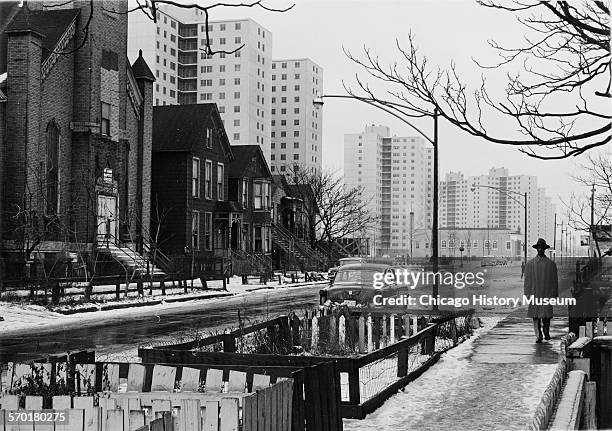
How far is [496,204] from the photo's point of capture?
17.9 meters

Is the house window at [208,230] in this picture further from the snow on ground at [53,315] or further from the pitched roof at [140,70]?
the snow on ground at [53,315]

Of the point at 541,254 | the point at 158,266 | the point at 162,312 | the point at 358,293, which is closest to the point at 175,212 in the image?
the point at 158,266

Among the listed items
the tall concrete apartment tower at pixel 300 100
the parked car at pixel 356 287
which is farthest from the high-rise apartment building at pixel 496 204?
the tall concrete apartment tower at pixel 300 100

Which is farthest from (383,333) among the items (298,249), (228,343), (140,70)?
(298,249)

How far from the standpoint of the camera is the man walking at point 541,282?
15.6 meters

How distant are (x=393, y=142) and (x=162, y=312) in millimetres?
10540

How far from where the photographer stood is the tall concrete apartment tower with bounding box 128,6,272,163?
51.4 feet

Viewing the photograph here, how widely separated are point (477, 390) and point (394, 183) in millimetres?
7220

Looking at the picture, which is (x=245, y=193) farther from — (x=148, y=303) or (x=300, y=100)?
(x=300, y=100)

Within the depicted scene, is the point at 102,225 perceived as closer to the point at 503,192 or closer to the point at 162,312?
the point at 162,312

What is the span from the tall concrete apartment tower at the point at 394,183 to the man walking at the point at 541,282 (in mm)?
3179

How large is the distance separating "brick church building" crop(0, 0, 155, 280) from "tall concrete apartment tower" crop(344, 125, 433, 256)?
13743 mm

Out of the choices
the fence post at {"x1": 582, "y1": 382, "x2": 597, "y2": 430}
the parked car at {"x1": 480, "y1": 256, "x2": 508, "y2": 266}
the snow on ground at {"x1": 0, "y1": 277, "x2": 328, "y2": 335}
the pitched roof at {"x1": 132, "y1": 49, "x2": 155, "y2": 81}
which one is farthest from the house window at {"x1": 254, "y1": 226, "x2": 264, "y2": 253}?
the fence post at {"x1": 582, "y1": 382, "x2": 597, "y2": 430}

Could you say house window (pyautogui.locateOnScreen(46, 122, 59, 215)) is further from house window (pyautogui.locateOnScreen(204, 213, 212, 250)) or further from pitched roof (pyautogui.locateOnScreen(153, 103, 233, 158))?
house window (pyautogui.locateOnScreen(204, 213, 212, 250))
